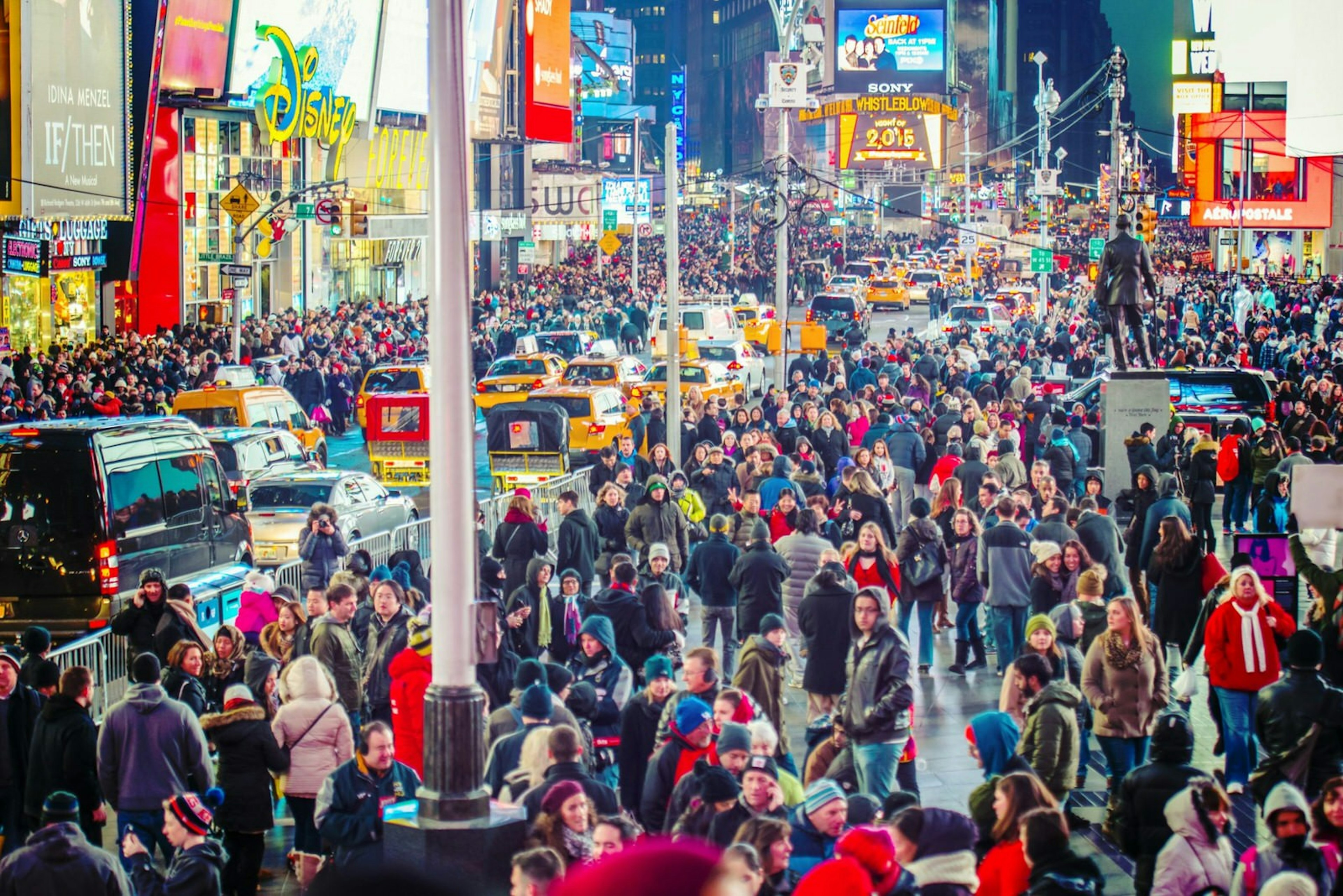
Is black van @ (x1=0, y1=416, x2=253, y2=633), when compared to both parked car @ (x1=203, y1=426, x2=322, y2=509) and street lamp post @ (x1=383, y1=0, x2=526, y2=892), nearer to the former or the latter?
parked car @ (x1=203, y1=426, x2=322, y2=509)

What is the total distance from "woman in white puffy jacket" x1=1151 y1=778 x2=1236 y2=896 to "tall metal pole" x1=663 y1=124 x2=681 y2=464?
16.2 metres

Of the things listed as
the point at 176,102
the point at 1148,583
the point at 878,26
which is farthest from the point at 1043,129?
the point at 1148,583

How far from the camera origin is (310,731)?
32.8ft

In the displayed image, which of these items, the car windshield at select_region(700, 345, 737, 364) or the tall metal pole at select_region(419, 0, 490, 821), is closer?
the tall metal pole at select_region(419, 0, 490, 821)

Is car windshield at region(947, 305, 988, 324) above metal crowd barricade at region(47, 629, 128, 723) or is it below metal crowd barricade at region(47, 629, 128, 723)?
above

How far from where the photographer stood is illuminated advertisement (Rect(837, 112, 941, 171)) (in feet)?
366

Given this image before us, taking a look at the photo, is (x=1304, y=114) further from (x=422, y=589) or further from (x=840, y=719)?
(x=840, y=719)

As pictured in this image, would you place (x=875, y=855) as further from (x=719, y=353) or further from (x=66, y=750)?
(x=719, y=353)

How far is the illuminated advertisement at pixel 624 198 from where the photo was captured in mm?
82375

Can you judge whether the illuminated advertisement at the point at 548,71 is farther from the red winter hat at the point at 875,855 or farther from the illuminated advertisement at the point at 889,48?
the red winter hat at the point at 875,855

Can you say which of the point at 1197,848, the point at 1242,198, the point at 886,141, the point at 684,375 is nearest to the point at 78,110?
the point at 684,375

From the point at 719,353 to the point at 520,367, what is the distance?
162 inches

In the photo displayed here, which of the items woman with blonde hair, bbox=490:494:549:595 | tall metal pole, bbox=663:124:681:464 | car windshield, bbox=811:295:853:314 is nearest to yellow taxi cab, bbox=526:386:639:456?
tall metal pole, bbox=663:124:681:464

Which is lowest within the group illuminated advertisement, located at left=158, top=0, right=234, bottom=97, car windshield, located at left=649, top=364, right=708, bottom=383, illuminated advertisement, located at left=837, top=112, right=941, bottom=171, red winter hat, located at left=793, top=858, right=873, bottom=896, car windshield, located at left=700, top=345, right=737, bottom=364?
red winter hat, located at left=793, top=858, right=873, bottom=896
